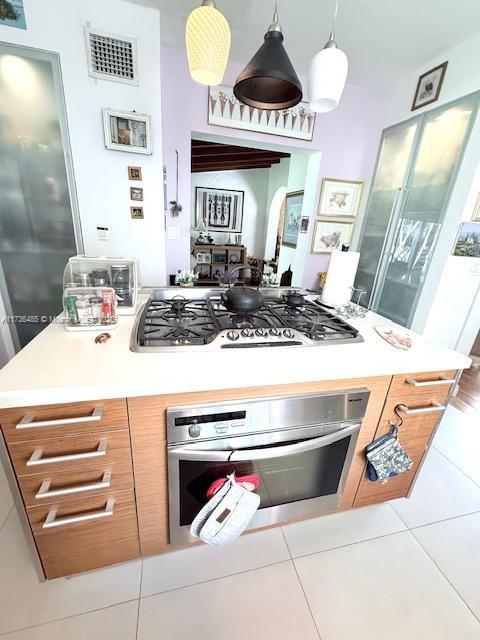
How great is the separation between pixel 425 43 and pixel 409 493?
2987 millimetres

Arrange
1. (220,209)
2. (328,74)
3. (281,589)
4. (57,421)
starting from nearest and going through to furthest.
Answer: (57,421) → (328,74) → (281,589) → (220,209)

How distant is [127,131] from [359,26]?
5.83 feet

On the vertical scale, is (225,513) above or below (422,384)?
below

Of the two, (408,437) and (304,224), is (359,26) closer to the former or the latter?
(304,224)

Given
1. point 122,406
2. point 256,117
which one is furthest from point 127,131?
point 122,406

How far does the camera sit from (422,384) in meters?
0.94

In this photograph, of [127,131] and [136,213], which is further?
[136,213]

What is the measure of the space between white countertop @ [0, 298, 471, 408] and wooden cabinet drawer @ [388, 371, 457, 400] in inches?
2.1

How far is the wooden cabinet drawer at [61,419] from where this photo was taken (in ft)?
2.14

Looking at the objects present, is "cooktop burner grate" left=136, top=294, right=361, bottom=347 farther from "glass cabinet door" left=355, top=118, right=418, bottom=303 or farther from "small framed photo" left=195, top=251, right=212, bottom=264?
"small framed photo" left=195, top=251, right=212, bottom=264

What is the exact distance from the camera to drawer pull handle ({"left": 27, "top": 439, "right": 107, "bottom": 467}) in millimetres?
678

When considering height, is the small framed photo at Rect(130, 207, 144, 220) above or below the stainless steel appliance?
above

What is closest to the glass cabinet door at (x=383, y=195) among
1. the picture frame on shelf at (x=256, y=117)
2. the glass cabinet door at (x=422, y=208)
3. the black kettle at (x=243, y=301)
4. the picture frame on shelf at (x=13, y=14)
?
the glass cabinet door at (x=422, y=208)

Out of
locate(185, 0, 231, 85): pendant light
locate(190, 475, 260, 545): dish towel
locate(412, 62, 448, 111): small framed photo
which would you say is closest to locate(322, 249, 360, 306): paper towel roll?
locate(185, 0, 231, 85): pendant light
